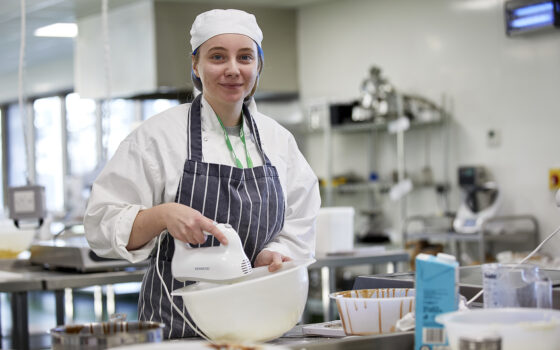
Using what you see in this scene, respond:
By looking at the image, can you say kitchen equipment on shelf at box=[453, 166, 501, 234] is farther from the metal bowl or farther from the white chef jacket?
the metal bowl

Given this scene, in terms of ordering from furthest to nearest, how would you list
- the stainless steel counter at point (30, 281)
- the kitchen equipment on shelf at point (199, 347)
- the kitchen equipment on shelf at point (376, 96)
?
the kitchen equipment on shelf at point (376, 96), the stainless steel counter at point (30, 281), the kitchen equipment on shelf at point (199, 347)

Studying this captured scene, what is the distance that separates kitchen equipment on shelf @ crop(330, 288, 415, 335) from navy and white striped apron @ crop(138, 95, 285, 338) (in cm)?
34

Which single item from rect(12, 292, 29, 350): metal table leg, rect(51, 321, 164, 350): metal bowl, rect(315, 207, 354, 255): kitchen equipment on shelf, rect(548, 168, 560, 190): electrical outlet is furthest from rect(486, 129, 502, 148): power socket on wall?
rect(51, 321, 164, 350): metal bowl

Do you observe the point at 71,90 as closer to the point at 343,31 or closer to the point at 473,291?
the point at 343,31

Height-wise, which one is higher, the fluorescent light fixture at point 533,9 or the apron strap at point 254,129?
the fluorescent light fixture at point 533,9

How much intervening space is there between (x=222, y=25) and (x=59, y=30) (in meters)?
6.84

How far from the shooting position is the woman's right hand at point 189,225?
1.45 m

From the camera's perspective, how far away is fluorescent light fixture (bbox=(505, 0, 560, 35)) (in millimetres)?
5168

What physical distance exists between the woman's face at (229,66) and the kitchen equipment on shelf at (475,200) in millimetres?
3906

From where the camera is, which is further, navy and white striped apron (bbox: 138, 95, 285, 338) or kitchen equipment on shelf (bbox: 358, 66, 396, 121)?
kitchen equipment on shelf (bbox: 358, 66, 396, 121)

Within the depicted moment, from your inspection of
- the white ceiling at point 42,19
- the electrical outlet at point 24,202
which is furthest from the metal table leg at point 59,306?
the white ceiling at point 42,19

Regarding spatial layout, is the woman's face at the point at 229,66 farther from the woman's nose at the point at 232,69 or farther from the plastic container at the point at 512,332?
the plastic container at the point at 512,332

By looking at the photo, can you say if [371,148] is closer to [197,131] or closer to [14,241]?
[14,241]

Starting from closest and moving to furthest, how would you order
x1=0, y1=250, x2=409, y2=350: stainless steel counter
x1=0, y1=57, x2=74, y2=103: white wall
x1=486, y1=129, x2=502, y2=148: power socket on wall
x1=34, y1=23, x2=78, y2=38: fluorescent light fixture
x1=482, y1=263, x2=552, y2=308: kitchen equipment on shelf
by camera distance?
x1=482, y1=263, x2=552, y2=308: kitchen equipment on shelf, x1=0, y1=250, x2=409, y2=350: stainless steel counter, x1=486, y1=129, x2=502, y2=148: power socket on wall, x1=34, y1=23, x2=78, y2=38: fluorescent light fixture, x1=0, y1=57, x2=74, y2=103: white wall
